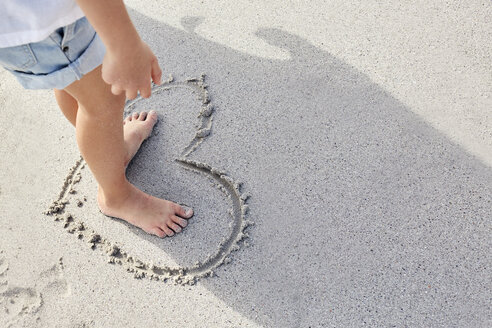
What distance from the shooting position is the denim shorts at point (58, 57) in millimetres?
1186

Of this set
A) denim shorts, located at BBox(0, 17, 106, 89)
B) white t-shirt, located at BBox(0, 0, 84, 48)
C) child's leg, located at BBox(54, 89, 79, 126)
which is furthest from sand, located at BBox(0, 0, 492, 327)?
white t-shirt, located at BBox(0, 0, 84, 48)

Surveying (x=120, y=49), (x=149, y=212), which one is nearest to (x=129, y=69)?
(x=120, y=49)

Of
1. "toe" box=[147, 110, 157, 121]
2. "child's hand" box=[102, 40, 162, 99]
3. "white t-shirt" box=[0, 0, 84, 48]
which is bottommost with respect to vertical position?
"toe" box=[147, 110, 157, 121]

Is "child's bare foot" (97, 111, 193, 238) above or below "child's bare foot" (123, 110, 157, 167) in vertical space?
below

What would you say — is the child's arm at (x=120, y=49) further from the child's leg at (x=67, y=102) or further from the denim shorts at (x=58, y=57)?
the child's leg at (x=67, y=102)

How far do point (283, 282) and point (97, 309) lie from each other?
0.66 metres

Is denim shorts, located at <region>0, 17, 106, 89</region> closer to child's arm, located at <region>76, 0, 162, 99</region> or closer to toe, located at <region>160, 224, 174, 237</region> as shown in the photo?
child's arm, located at <region>76, 0, 162, 99</region>

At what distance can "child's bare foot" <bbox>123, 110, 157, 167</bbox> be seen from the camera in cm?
196

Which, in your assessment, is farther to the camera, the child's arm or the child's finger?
the child's finger

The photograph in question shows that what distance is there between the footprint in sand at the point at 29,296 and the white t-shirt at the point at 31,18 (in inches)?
36.6

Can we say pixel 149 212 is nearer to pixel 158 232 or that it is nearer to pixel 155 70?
pixel 158 232

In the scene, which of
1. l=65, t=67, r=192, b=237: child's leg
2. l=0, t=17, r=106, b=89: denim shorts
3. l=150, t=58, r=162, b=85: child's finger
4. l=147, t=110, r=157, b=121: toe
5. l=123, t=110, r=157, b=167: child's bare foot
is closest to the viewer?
l=0, t=17, r=106, b=89: denim shorts

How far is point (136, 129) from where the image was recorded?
2.01 metres

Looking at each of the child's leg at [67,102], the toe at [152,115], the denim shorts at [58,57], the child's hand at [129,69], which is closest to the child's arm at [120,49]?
the child's hand at [129,69]
